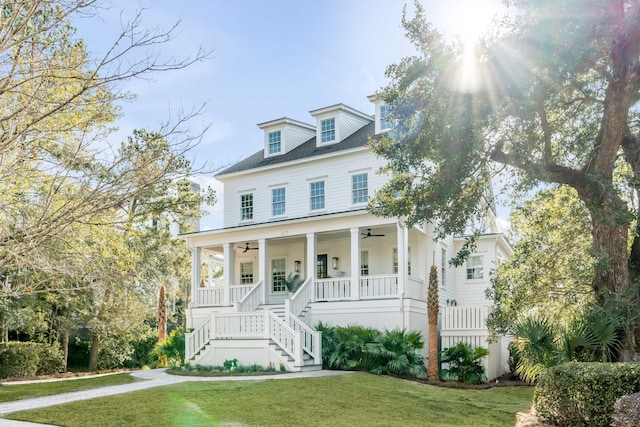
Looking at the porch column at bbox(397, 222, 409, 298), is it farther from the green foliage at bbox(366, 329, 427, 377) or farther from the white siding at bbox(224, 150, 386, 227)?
the white siding at bbox(224, 150, 386, 227)

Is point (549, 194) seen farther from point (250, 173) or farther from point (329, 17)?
point (250, 173)

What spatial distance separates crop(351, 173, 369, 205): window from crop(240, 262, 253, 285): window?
19.3 feet

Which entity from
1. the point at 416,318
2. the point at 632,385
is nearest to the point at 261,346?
the point at 416,318

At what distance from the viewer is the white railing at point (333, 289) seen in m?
21.4

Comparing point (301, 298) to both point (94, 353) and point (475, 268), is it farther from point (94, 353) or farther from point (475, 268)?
point (94, 353)

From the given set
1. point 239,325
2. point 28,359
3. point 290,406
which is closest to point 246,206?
point 239,325

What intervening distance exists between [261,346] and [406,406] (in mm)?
6839

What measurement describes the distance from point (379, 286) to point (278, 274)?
235 inches

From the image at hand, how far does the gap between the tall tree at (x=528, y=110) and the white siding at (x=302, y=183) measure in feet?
30.6

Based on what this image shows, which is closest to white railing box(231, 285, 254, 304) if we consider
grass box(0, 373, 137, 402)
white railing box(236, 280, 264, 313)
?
white railing box(236, 280, 264, 313)

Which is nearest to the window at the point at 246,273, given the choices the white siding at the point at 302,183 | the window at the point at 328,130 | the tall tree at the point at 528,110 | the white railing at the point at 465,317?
the white siding at the point at 302,183

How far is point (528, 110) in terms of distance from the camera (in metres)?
11.6

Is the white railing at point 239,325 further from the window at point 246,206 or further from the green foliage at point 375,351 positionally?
the window at point 246,206

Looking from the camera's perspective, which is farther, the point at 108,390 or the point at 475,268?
the point at 475,268
